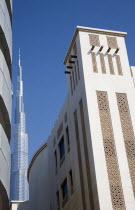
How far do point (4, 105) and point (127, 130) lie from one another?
486 centimetres

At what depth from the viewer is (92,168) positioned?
13828 mm

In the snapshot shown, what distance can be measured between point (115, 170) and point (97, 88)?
12.0 feet

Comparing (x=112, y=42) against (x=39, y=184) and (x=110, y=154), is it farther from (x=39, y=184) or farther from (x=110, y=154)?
(x=39, y=184)

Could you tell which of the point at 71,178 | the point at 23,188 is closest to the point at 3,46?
the point at 71,178

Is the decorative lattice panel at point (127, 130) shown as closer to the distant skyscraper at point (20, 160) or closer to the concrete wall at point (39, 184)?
the concrete wall at point (39, 184)

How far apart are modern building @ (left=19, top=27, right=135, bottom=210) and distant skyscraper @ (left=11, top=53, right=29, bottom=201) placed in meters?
128

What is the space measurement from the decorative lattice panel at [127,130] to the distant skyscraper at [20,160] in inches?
5162

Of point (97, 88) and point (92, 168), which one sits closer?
point (92, 168)

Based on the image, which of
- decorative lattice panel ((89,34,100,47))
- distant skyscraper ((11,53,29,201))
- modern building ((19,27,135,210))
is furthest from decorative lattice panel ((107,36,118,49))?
distant skyscraper ((11,53,29,201))

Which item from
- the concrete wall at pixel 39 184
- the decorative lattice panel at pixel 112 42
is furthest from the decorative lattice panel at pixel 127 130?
the concrete wall at pixel 39 184

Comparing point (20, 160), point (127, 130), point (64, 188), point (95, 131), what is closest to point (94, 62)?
point (127, 130)

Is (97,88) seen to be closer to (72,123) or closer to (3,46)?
(72,123)

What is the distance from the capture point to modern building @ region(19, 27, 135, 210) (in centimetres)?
1362

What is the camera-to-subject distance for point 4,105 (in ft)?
A: 45.9
